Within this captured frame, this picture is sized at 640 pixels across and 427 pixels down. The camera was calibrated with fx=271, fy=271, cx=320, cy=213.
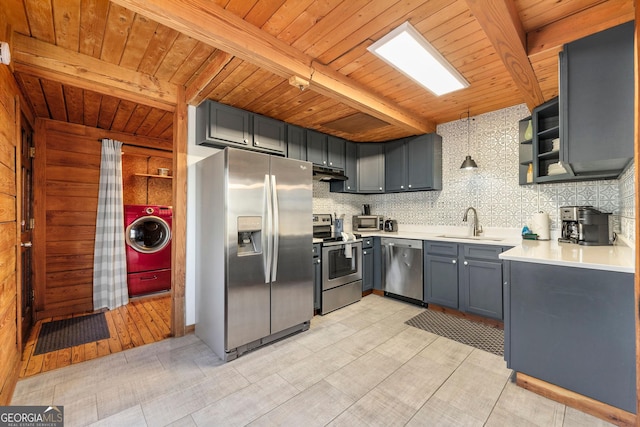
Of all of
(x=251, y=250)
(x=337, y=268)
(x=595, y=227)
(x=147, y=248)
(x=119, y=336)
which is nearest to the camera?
(x=595, y=227)

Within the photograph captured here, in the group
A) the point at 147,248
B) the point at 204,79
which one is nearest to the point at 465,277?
the point at 204,79

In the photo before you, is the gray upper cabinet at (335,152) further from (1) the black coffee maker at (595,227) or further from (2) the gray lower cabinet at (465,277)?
(1) the black coffee maker at (595,227)

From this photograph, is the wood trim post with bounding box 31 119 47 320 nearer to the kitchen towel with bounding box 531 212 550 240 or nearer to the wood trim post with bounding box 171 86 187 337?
the wood trim post with bounding box 171 86 187 337

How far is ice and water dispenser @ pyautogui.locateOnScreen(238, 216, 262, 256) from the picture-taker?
7.80 ft

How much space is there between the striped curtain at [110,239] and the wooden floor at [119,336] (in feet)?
0.73

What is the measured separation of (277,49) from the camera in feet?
6.42

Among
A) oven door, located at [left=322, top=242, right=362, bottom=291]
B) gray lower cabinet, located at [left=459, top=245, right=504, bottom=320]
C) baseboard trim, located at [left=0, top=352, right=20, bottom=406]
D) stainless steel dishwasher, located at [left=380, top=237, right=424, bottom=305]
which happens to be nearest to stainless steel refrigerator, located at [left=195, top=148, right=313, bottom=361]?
oven door, located at [left=322, top=242, right=362, bottom=291]

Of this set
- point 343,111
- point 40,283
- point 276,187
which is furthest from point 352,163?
point 40,283

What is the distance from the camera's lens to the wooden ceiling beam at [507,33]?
4.92 feet

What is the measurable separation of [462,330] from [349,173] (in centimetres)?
252

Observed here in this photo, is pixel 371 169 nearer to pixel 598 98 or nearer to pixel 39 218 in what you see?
pixel 598 98

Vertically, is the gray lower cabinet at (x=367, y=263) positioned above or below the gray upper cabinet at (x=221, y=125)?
below

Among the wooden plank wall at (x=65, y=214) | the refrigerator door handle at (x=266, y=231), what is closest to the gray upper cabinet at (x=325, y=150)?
the refrigerator door handle at (x=266, y=231)

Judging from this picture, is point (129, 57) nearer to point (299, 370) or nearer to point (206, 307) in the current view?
point (206, 307)
